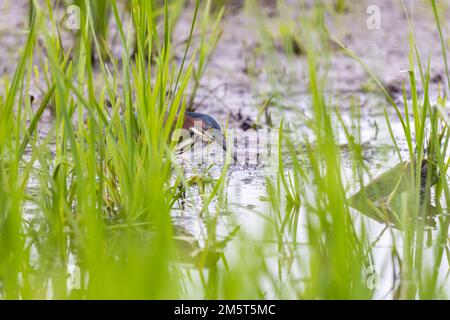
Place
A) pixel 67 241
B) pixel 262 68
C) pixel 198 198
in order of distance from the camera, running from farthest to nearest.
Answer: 1. pixel 262 68
2. pixel 198 198
3. pixel 67 241

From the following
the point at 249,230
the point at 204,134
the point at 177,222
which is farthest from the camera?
the point at 204,134

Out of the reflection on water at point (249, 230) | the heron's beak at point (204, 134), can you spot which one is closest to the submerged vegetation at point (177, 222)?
the reflection on water at point (249, 230)

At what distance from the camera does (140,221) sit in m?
2.13

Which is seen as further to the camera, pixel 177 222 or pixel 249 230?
pixel 177 222

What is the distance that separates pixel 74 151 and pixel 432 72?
2.93 m

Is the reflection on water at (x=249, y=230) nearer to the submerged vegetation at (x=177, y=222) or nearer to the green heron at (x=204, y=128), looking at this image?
the submerged vegetation at (x=177, y=222)

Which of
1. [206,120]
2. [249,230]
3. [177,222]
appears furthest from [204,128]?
[249,230]

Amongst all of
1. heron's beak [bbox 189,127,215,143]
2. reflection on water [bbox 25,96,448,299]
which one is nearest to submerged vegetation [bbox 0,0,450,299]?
reflection on water [bbox 25,96,448,299]

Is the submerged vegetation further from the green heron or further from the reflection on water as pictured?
the green heron

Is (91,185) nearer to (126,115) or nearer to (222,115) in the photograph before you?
(126,115)

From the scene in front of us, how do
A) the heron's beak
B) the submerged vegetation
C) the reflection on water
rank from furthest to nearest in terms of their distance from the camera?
the heron's beak, the reflection on water, the submerged vegetation

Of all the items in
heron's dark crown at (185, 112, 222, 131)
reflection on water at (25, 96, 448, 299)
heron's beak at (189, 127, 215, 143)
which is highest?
heron's dark crown at (185, 112, 222, 131)

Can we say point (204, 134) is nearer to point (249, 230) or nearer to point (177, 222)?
point (177, 222)
